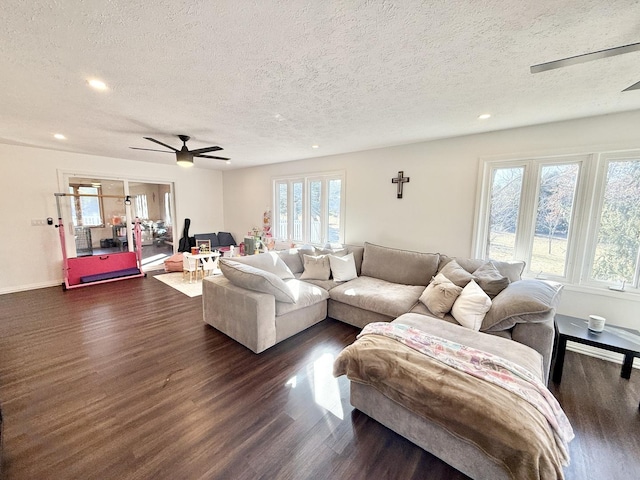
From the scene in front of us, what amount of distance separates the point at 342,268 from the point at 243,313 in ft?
5.28

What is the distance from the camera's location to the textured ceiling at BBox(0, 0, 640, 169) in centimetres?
127

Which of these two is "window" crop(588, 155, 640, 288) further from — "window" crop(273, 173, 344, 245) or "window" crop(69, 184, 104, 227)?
"window" crop(69, 184, 104, 227)

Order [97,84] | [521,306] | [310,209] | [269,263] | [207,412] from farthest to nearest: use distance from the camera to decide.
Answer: [310,209] < [269,263] < [521,306] < [97,84] < [207,412]

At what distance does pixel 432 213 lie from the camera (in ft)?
12.4

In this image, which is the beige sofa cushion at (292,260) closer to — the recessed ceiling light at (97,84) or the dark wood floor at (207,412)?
the dark wood floor at (207,412)

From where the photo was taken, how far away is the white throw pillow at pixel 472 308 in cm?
237

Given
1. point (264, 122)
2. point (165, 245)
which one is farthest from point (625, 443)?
point (165, 245)

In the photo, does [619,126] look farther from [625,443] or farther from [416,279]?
[625,443]

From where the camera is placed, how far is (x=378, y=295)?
311 cm

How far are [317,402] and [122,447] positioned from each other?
1.29m

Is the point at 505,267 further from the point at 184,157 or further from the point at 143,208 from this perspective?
the point at 143,208

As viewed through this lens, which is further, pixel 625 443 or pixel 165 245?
pixel 165 245

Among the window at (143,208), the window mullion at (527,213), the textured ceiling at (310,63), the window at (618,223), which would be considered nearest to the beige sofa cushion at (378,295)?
the window mullion at (527,213)

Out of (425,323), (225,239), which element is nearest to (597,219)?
(425,323)
